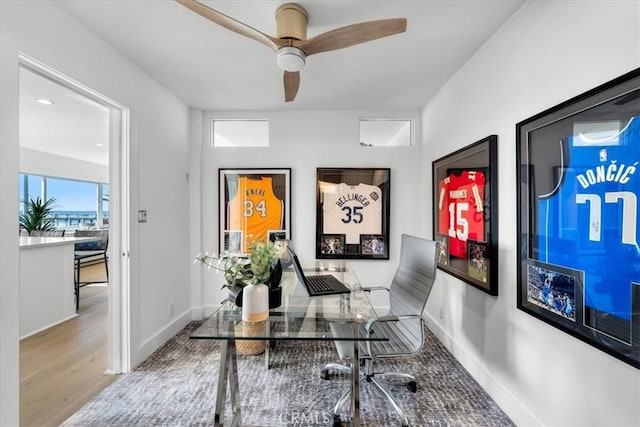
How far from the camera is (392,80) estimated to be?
2674 mm

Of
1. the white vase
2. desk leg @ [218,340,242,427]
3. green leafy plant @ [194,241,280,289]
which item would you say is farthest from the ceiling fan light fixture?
desk leg @ [218,340,242,427]

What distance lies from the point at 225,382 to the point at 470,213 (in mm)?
2046

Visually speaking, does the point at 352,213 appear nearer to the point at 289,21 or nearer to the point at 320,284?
the point at 320,284

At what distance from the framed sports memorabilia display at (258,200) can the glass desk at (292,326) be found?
163 cm

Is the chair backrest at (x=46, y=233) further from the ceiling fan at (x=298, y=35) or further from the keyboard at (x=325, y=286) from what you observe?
the ceiling fan at (x=298, y=35)

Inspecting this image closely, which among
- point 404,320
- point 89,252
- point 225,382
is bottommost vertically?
point 225,382

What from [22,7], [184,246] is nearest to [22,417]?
[184,246]

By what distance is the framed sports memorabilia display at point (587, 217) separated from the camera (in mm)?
1106

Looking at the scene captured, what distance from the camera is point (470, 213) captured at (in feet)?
7.39

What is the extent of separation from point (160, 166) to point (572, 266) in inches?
125

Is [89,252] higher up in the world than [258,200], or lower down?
lower down

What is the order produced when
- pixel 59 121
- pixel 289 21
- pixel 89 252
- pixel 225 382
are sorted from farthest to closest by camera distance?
1. pixel 89 252
2. pixel 59 121
3. pixel 289 21
4. pixel 225 382

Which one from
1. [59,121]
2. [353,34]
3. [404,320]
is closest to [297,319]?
[404,320]

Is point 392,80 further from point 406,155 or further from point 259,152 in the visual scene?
point 259,152
